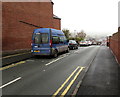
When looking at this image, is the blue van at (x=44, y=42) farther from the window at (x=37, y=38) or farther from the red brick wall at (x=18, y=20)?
the red brick wall at (x=18, y=20)

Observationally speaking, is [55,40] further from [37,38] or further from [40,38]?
[37,38]

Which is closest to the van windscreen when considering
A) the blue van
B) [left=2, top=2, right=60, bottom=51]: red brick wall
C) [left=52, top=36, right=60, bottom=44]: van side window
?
the blue van

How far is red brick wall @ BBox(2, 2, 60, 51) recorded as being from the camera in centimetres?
1736

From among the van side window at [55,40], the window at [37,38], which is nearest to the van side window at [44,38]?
the window at [37,38]

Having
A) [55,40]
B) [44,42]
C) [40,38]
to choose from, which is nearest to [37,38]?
[40,38]

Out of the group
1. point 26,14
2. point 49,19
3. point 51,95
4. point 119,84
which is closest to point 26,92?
point 51,95

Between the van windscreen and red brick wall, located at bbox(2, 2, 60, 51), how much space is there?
20.3 feet

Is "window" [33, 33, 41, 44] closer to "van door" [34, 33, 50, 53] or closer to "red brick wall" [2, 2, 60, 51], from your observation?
"van door" [34, 33, 50, 53]

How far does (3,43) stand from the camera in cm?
1664

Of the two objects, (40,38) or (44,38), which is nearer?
(44,38)

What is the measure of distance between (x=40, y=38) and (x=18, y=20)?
8.75 metres

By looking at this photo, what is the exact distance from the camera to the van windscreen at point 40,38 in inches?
490

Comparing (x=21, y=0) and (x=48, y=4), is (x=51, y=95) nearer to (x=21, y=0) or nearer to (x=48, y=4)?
(x=21, y=0)

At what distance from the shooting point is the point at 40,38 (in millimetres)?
12602
